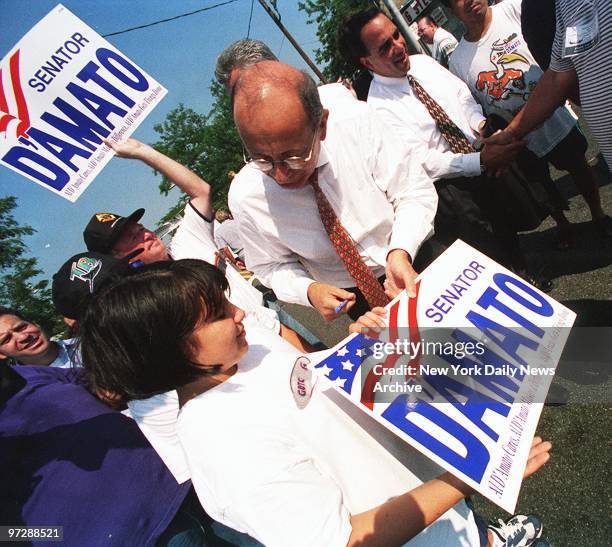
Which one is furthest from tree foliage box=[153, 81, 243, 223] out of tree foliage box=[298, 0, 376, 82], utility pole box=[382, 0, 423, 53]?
utility pole box=[382, 0, 423, 53]

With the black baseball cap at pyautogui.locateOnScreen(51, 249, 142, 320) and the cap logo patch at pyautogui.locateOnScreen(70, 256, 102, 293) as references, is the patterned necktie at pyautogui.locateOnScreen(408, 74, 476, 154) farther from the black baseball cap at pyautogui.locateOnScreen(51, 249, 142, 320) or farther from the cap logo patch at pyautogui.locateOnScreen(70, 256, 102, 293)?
the cap logo patch at pyautogui.locateOnScreen(70, 256, 102, 293)

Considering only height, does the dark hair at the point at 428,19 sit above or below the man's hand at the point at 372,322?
below

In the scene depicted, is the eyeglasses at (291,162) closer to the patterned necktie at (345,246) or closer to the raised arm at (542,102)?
the patterned necktie at (345,246)

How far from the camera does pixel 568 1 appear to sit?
1386 millimetres

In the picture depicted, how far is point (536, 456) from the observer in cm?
109

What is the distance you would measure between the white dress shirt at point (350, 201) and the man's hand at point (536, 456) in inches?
31.5

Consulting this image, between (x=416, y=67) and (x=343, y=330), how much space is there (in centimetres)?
263

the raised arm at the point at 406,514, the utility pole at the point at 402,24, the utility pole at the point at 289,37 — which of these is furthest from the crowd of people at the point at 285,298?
the utility pole at the point at 289,37

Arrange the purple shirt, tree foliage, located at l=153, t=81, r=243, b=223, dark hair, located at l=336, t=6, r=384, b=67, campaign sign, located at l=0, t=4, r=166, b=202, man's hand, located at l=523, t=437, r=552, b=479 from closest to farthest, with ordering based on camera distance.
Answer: man's hand, located at l=523, t=437, r=552, b=479 → the purple shirt → campaign sign, located at l=0, t=4, r=166, b=202 → dark hair, located at l=336, t=6, r=384, b=67 → tree foliage, located at l=153, t=81, r=243, b=223

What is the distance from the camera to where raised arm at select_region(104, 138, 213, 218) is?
2.28m

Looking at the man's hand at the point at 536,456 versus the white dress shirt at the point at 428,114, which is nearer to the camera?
the man's hand at the point at 536,456

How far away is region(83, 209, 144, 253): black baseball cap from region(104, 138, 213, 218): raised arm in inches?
15.7

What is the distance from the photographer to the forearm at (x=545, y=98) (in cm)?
165

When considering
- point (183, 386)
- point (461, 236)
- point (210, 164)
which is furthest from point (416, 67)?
point (210, 164)
